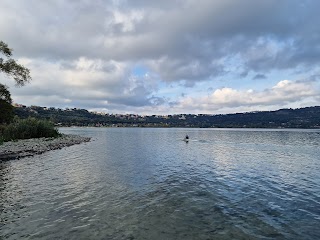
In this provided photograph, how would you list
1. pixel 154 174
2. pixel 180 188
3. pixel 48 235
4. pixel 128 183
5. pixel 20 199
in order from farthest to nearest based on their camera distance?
pixel 154 174, pixel 128 183, pixel 180 188, pixel 20 199, pixel 48 235

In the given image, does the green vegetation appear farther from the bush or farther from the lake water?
the lake water

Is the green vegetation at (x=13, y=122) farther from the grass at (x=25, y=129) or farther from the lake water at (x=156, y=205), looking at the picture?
the lake water at (x=156, y=205)

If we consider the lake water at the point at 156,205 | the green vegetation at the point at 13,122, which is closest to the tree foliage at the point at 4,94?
the green vegetation at the point at 13,122

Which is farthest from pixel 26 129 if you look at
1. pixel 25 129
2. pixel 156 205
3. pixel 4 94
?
pixel 156 205

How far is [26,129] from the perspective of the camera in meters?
79.2

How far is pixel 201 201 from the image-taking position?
2230cm

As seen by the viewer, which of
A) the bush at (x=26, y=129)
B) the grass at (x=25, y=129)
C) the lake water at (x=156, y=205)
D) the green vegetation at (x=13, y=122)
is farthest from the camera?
the bush at (x=26, y=129)

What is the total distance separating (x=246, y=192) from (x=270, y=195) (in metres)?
2.12

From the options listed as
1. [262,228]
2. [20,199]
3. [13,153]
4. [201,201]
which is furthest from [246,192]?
[13,153]

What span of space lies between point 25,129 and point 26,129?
295 mm

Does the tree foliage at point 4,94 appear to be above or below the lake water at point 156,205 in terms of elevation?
above

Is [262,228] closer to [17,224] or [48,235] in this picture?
[48,235]

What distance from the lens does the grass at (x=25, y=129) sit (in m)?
75.4

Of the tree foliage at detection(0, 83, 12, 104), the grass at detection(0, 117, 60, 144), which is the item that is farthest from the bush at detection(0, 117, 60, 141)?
the tree foliage at detection(0, 83, 12, 104)
